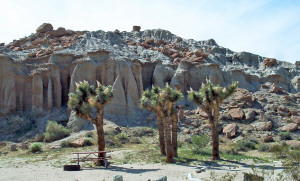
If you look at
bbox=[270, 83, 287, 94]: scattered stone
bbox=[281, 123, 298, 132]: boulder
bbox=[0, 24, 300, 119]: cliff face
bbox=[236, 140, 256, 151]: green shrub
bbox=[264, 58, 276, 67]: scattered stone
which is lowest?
bbox=[236, 140, 256, 151]: green shrub

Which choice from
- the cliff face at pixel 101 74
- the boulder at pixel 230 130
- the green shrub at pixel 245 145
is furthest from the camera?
the cliff face at pixel 101 74

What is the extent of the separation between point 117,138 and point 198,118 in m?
12.1

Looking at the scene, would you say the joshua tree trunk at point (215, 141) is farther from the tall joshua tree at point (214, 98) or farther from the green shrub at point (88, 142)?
the green shrub at point (88, 142)

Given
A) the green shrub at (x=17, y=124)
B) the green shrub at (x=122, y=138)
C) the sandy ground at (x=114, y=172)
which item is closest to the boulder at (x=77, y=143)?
the green shrub at (x=122, y=138)

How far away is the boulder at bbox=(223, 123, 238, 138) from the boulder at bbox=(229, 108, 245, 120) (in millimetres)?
2897

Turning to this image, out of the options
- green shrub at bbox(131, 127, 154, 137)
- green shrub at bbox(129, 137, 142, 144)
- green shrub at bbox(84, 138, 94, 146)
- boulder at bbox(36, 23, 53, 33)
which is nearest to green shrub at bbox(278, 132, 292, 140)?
green shrub at bbox(131, 127, 154, 137)

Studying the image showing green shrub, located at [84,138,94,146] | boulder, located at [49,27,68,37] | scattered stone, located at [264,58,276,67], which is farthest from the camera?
boulder, located at [49,27,68,37]

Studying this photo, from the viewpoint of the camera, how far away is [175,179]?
1480cm

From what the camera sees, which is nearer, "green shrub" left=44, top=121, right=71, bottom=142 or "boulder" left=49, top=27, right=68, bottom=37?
"green shrub" left=44, top=121, right=71, bottom=142

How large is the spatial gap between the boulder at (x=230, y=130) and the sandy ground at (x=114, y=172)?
13.3 metres

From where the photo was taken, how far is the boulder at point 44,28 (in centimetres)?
7000

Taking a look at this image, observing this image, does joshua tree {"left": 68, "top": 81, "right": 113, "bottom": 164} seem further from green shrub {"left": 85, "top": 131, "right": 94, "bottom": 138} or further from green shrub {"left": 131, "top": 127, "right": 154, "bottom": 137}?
green shrub {"left": 131, "top": 127, "right": 154, "bottom": 137}

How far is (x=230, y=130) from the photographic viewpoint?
34031mm

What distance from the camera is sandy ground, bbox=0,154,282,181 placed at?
15.2m
